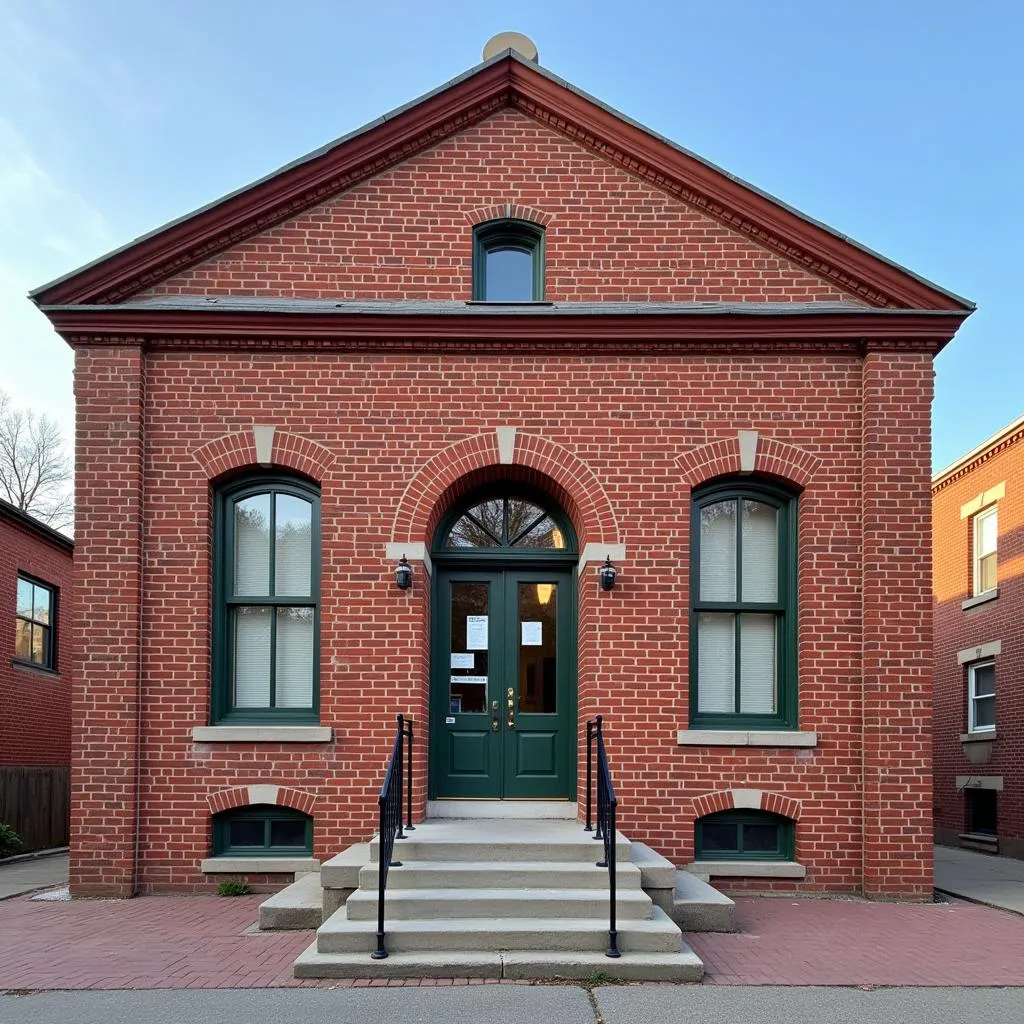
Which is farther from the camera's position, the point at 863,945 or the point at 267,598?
the point at 267,598

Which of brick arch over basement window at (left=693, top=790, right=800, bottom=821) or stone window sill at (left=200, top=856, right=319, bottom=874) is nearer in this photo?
stone window sill at (left=200, top=856, right=319, bottom=874)

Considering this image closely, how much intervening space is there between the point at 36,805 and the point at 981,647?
630 inches

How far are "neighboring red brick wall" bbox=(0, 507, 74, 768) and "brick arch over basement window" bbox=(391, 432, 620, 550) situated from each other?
905 centimetres

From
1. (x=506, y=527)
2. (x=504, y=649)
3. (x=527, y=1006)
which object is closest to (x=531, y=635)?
(x=504, y=649)

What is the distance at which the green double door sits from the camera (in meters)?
10.2

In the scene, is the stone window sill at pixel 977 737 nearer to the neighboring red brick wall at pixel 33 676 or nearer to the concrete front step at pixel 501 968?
the concrete front step at pixel 501 968

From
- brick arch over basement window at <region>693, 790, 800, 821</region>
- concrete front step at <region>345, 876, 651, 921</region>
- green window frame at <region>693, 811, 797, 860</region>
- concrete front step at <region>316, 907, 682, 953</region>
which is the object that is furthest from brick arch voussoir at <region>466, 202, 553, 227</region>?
concrete front step at <region>316, 907, 682, 953</region>

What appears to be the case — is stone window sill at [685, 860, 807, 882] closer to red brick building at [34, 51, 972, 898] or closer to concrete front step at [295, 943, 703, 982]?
red brick building at [34, 51, 972, 898]

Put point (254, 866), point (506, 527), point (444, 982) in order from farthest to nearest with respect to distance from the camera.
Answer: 1. point (506, 527)
2. point (254, 866)
3. point (444, 982)

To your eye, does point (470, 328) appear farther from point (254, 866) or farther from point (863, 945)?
point (863, 945)

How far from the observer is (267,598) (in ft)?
33.0

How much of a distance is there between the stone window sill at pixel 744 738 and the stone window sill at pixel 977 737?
8.87m

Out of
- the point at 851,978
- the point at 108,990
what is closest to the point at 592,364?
the point at 851,978

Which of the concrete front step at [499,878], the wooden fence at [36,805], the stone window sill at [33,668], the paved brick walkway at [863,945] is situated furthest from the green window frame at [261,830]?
the stone window sill at [33,668]
